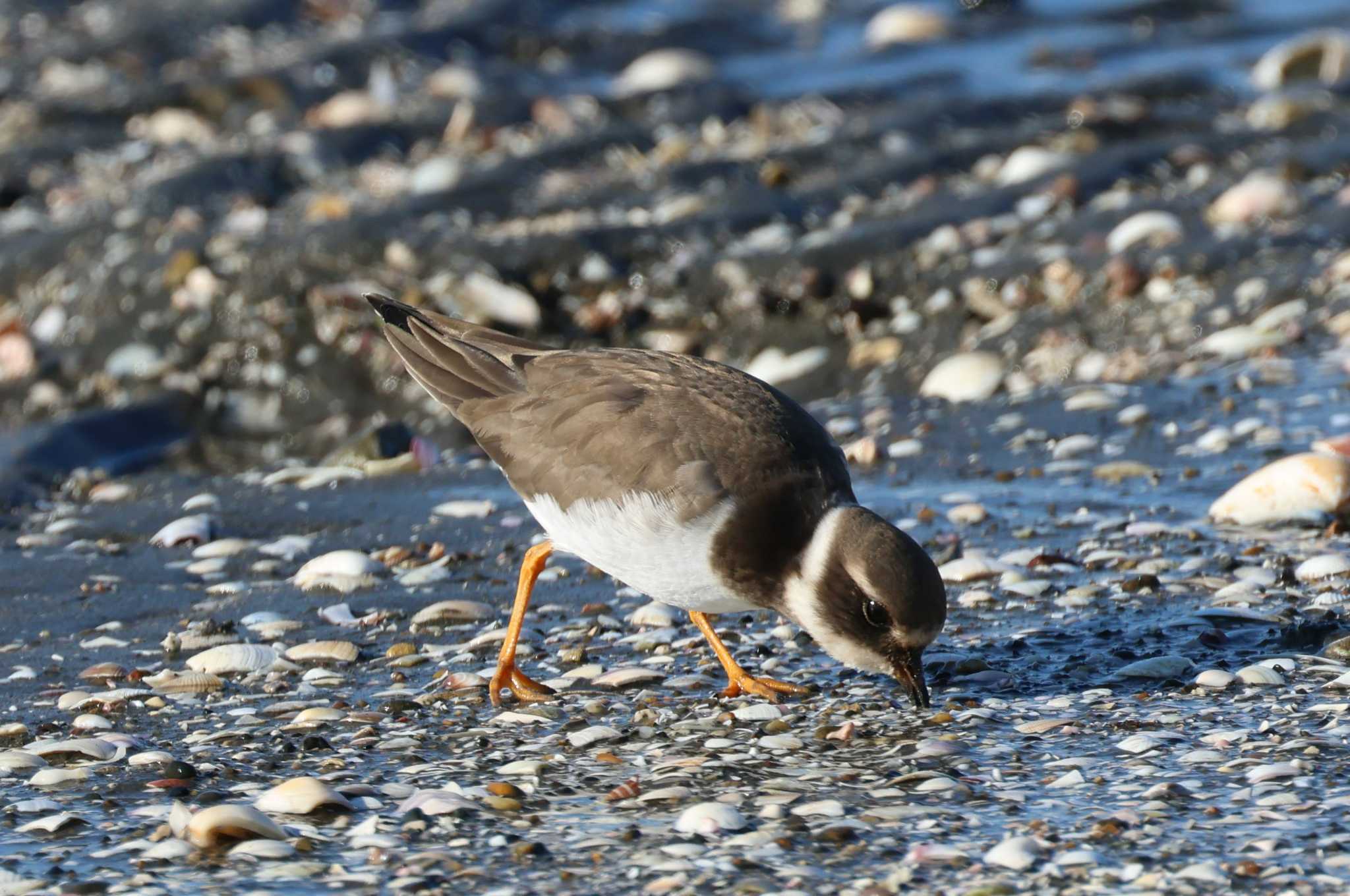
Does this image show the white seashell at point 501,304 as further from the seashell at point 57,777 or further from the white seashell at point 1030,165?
the seashell at point 57,777

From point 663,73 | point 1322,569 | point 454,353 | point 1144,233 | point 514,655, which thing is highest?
point 663,73

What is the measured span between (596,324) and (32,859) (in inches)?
217

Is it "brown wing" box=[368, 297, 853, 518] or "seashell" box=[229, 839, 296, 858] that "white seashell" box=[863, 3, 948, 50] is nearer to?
"brown wing" box=[368, 297, 853, 518]

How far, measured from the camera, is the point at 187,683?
16.0ft

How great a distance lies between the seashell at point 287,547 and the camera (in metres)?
6.20

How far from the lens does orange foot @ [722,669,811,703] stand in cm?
466

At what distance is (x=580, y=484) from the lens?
15.7 ft

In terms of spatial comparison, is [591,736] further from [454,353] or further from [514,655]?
[454,353]

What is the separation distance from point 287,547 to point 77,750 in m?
2.02

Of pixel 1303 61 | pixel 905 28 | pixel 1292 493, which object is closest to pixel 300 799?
pixel 1292 493

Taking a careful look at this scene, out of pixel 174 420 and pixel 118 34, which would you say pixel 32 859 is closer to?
pixel 174 420

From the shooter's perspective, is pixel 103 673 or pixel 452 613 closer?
pixel 103 673

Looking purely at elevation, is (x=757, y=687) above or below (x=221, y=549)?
below

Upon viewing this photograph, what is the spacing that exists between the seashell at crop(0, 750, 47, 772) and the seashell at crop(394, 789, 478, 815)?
3.26ft
